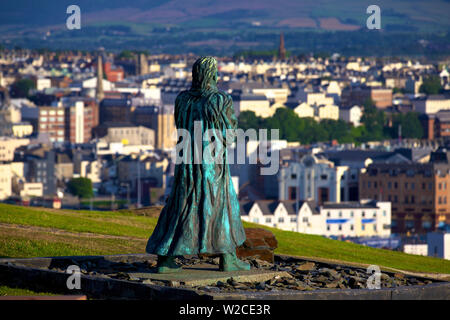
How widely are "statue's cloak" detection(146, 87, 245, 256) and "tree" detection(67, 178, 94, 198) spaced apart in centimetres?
10444

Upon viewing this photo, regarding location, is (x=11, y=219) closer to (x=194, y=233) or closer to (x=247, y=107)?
(x=194, y=233)

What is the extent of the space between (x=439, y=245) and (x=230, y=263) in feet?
207

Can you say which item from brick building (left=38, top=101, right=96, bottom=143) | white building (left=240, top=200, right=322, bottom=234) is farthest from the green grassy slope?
brick building (left=38, top=101, right=96, bottom=143)

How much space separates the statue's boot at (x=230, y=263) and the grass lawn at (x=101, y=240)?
3.13m

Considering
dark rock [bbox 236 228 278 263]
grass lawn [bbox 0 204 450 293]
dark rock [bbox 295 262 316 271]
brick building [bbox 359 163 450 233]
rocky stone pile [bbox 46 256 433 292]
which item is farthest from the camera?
brick building [bbox 359 163 450 233]

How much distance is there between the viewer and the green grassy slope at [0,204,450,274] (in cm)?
2173

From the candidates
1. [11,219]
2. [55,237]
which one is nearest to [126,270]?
[55,237]

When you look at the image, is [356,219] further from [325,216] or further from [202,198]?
[202,198]

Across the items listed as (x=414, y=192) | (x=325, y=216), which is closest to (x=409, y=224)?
(x=414, y=192)

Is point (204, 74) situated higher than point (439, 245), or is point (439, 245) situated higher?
point (204, 74)

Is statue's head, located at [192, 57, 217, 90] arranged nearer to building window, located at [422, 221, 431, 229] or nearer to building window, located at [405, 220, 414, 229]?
building window, located at [405, 220, 414, 229]

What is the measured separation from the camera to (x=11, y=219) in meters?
24.6

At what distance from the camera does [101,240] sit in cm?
2352

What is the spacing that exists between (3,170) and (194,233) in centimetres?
Answer: 10901
